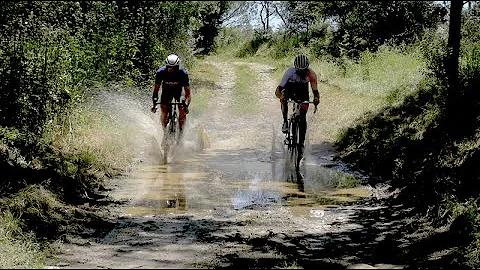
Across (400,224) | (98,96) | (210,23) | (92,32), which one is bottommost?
(400,224)

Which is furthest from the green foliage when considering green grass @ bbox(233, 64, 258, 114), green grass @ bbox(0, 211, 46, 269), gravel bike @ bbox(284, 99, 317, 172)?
green grass @ bbox(0, 211, 46, 269)

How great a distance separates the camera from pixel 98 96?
12664 millimetres

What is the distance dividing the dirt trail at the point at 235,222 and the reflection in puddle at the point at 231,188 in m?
0.02

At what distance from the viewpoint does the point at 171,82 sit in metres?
11.7

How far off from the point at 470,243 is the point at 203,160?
6665 mm

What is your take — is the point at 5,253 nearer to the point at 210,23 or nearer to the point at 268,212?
the point at 268,212

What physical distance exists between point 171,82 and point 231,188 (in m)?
3.34

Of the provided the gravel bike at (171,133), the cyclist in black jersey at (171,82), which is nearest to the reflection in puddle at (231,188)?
the gravel bike at (171,133)

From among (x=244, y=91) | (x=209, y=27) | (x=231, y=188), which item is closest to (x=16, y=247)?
(x=231, y=188)

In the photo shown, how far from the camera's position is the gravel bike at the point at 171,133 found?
11531 mm

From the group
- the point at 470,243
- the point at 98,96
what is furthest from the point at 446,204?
the point at 98,96

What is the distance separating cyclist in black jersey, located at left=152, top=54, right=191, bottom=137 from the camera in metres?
11.4

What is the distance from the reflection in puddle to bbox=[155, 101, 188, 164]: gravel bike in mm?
471

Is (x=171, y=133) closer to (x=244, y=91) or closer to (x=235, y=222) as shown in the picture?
(x=235, y=222)
